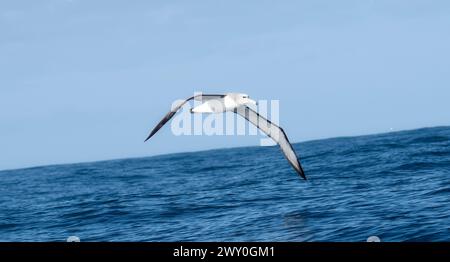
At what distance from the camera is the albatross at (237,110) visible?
41.8ft

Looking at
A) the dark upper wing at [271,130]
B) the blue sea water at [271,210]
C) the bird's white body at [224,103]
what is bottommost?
the blue sea water at [271,210]

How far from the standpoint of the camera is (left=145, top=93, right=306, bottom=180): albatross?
12750 millimetres

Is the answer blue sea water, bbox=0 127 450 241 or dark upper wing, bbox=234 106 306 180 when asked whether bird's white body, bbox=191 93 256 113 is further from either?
blue sea water, bbox=0 127 450 241

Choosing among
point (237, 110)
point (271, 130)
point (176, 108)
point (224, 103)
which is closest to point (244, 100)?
point (224, 103)

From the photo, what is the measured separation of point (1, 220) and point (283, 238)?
18448 millimetres

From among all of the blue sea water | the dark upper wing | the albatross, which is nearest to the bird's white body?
the albatross

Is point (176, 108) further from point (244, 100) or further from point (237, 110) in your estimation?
point (237, 110)

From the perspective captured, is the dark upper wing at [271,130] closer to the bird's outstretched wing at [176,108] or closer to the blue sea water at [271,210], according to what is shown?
the blue sea water at [271,210]

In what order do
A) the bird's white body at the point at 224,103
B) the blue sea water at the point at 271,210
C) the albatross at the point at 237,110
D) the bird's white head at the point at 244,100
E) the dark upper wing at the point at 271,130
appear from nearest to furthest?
the albatross at the point at 237,110
the bird's white body at the point at 224,103
the bird's white head at the point at 244,100
the dark upper wing at the point at 271,130
the blue sea water at the point at 271,210

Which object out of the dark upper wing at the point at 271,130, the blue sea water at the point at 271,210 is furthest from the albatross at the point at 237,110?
the blue sea water at the point at 271,210

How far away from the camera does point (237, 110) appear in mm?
16062

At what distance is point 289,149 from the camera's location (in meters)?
16.7
